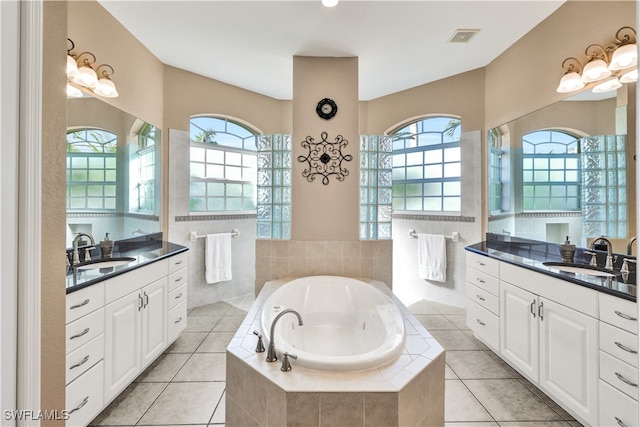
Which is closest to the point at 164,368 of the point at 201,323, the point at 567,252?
the point at 201,323

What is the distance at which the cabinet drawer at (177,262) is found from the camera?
7.60 ft

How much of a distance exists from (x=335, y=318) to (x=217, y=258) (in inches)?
68.9

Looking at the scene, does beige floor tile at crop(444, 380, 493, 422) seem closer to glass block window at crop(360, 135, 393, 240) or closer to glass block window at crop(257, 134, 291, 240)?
glass block window at crop(360, 135, 393, 240)

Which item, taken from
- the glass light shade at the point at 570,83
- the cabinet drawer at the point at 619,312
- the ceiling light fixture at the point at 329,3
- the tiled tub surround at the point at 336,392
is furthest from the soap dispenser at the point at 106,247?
the glass light shade at the point at 570,83

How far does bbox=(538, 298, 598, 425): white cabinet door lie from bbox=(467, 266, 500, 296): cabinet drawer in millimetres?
435

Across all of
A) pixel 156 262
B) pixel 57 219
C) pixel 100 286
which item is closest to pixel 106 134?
pixel 156 262

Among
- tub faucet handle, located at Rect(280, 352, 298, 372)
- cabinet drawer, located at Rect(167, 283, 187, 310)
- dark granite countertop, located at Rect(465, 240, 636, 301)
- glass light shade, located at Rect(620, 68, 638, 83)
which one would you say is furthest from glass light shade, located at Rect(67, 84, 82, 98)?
glass light shade, located at Rect(620, 68, 638, 83)

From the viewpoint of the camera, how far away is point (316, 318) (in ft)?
7.84

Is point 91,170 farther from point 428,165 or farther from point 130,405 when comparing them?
point 428,165

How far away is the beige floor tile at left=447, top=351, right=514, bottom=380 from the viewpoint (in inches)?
82.9

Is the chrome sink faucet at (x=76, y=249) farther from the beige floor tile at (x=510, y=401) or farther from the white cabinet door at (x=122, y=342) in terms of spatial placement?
the beige floor tile at (x=510, y=401)

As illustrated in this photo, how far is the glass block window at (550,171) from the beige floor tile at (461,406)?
1.59 m

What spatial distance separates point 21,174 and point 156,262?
1684 millimetres

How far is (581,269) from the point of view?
1.96m
